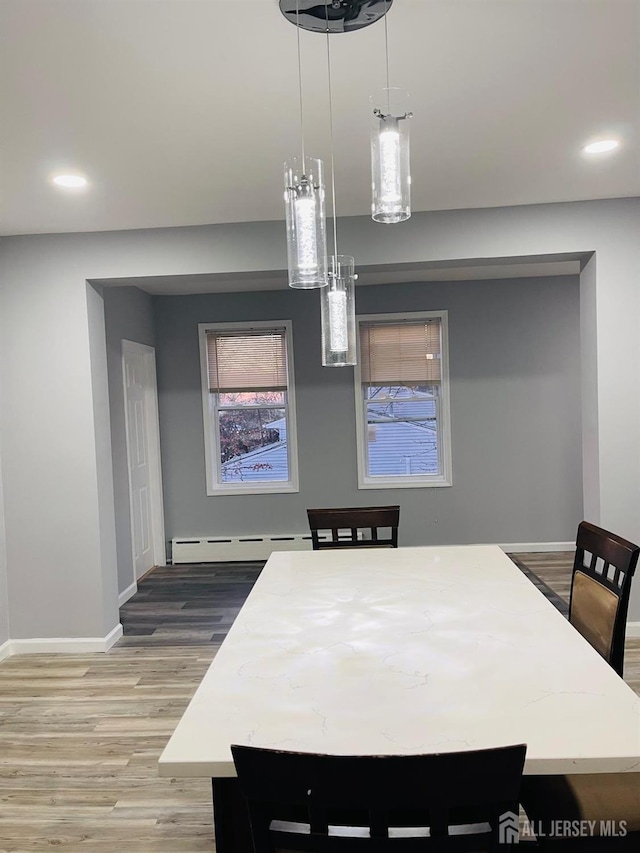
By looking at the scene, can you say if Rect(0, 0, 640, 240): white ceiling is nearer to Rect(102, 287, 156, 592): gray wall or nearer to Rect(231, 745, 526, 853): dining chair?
Rect(102, 287, 156, 592): gray wall

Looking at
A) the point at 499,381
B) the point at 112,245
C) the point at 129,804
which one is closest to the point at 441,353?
the point at 499,381

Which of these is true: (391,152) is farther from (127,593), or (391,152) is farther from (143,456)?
(143,456)

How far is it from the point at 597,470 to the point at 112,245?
3.24 metres

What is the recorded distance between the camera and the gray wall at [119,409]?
473 centimetres

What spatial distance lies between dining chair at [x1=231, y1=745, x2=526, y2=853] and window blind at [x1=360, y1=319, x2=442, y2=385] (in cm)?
496

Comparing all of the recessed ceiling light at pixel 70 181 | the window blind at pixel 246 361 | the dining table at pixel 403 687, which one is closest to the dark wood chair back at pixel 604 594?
the dining table at pixel 403 687

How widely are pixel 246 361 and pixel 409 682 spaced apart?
473 cm

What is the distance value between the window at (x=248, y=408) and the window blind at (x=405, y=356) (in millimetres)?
779

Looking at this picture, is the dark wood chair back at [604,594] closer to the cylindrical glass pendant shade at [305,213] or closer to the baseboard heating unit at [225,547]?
the cylindrical glass pendant shade at [305,213]

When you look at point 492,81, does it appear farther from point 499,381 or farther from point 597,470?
point 499,381

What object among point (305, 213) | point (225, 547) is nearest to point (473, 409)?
point (225, 547)

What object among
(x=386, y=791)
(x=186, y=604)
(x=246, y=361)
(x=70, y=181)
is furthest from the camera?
(x=246, y=361)

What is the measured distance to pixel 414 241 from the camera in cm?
364

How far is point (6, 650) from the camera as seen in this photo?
381 cm
